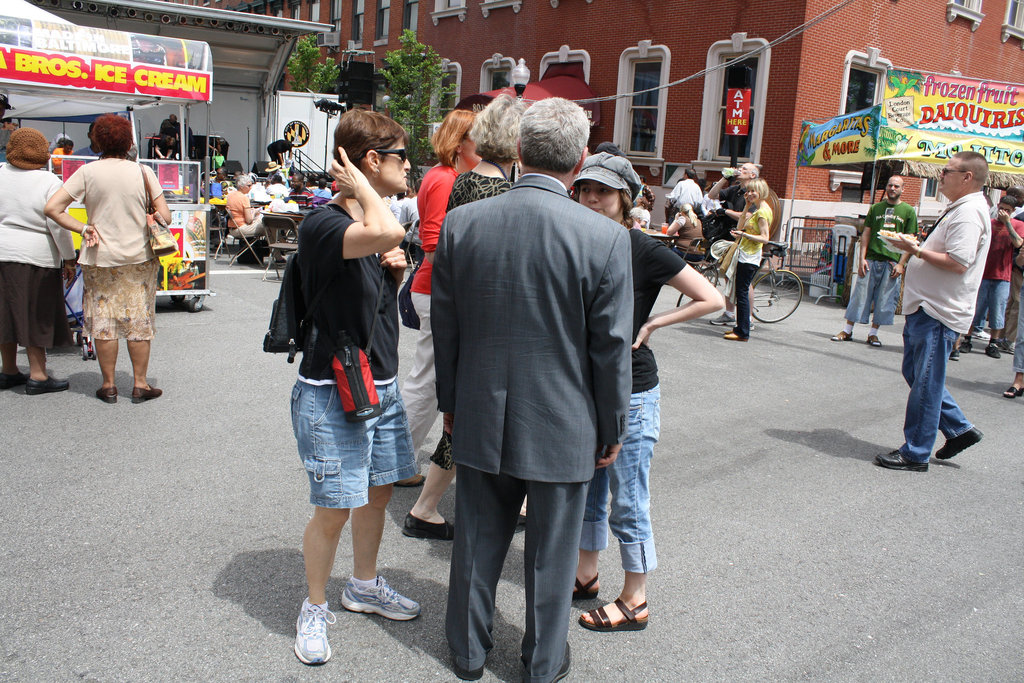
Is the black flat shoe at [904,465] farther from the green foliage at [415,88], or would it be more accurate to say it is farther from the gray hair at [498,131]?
the green foliage at [415,88]

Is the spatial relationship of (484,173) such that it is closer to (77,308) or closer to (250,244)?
(77,308)

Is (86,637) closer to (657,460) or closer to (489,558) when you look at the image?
(489,558)

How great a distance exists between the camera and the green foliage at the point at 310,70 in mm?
28281

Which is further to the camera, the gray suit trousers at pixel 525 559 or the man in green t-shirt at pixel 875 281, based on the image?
the man in green t-shirt at pixel 875 281

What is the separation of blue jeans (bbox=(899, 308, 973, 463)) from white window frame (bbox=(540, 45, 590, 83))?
1709cm

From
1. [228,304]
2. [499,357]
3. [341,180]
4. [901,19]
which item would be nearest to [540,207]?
[499,357]

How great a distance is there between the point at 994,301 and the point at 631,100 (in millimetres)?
12712

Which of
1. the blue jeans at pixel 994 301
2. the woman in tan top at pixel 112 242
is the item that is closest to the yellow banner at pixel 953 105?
the blue jeans at pixel 994 301

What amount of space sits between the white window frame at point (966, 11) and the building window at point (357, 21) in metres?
20.8

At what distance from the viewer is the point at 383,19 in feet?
100

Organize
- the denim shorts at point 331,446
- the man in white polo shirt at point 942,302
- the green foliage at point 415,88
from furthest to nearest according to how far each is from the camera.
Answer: the green foliage at point 415,88
the man in white polo shirt at point 942,302
the denim shorts at point 331,446

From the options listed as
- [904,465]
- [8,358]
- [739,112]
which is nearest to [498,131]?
[904,465]

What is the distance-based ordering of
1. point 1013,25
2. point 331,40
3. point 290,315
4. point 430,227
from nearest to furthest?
point 290,315 < point 430,227 < point 1013,25 < point 331,40

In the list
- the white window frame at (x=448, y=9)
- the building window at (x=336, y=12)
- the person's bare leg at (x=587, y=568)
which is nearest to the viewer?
the person's bare leg at (x=587, y=568)
